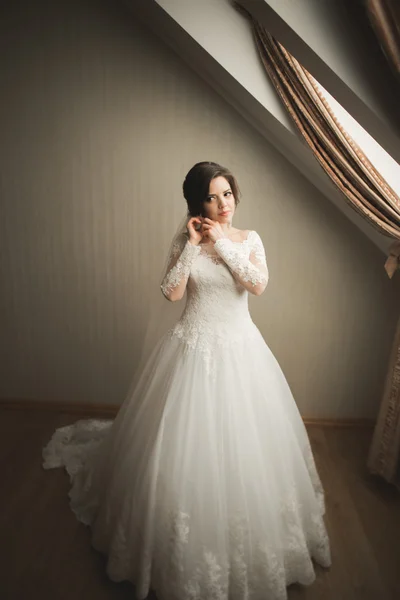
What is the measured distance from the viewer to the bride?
1.68m

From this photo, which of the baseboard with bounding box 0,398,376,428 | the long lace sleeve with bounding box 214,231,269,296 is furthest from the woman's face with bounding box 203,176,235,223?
the baseboard with bounding box 0,398,376,428

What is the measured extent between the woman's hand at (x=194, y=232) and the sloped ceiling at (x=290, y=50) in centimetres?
70

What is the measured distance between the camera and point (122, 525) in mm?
1819

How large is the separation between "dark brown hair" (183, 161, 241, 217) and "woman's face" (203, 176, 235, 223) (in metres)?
0.02

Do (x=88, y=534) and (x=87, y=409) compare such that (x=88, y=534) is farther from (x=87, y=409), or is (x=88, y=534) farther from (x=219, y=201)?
(x=219, y=201)

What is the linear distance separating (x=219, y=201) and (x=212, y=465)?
1.04 m

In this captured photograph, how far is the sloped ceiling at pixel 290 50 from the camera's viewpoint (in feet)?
4.44

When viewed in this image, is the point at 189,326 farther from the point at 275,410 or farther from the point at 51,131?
the point at 51,131

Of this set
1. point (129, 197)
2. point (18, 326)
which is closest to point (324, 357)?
point (129, 197)

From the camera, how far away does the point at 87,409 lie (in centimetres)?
318

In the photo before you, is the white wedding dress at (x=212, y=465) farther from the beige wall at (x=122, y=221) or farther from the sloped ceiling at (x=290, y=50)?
the beige wall at (x=122, y=221)

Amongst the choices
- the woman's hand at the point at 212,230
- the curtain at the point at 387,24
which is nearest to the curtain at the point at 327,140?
the woman's hand at the point at 212,230

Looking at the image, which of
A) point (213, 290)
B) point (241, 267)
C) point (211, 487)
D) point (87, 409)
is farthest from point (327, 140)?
point (87, 409)

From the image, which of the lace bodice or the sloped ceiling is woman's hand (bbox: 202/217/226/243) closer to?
the lace bodice
